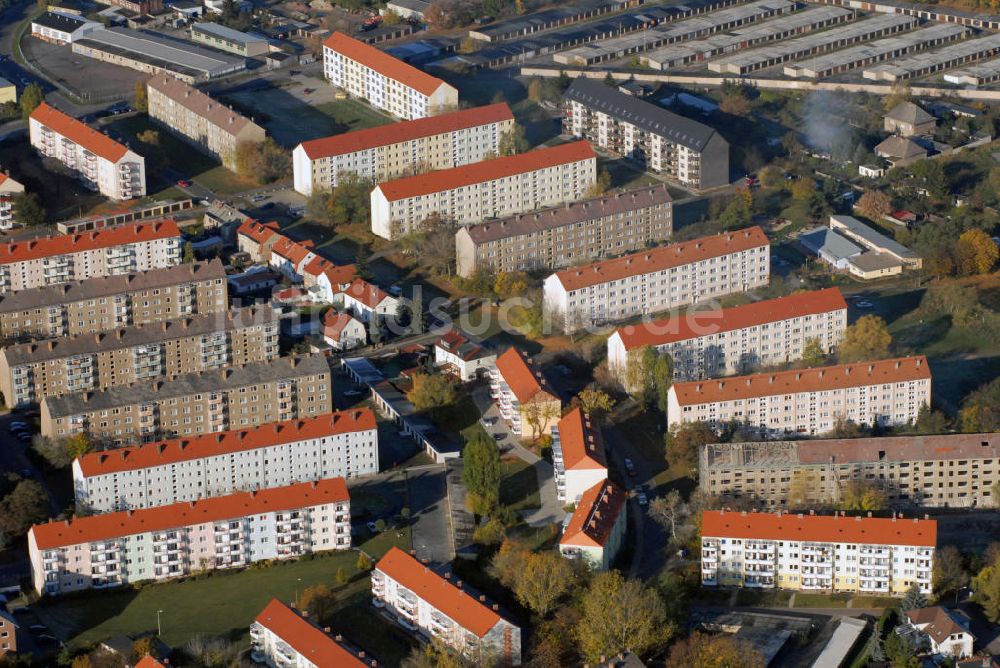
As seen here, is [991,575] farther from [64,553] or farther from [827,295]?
[64,553]

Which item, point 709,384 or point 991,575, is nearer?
point 991,575

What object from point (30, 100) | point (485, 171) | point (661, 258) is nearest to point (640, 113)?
point (485, 171)

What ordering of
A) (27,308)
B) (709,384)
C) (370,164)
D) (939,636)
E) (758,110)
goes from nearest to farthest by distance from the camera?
(939,636) → (709,384) → (27,308) → (370,164) → (758,110)

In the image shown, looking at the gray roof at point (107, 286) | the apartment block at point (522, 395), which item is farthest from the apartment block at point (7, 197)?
the apartment block at point (522, 395)

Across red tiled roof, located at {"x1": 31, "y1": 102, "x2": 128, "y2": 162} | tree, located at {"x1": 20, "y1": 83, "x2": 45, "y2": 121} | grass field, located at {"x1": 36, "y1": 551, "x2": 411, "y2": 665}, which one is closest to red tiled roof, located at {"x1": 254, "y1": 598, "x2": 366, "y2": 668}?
grass field, located at {"x1": 36, "y1": 551, "x2": 411, "y2": 665}

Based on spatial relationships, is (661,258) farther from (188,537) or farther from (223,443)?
(188,537)

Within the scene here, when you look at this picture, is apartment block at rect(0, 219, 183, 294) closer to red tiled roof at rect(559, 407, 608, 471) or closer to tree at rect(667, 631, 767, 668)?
red tiled roof at rect(559, 407, 608, 471)

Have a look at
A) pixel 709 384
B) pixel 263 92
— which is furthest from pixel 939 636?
pixel 263 92
